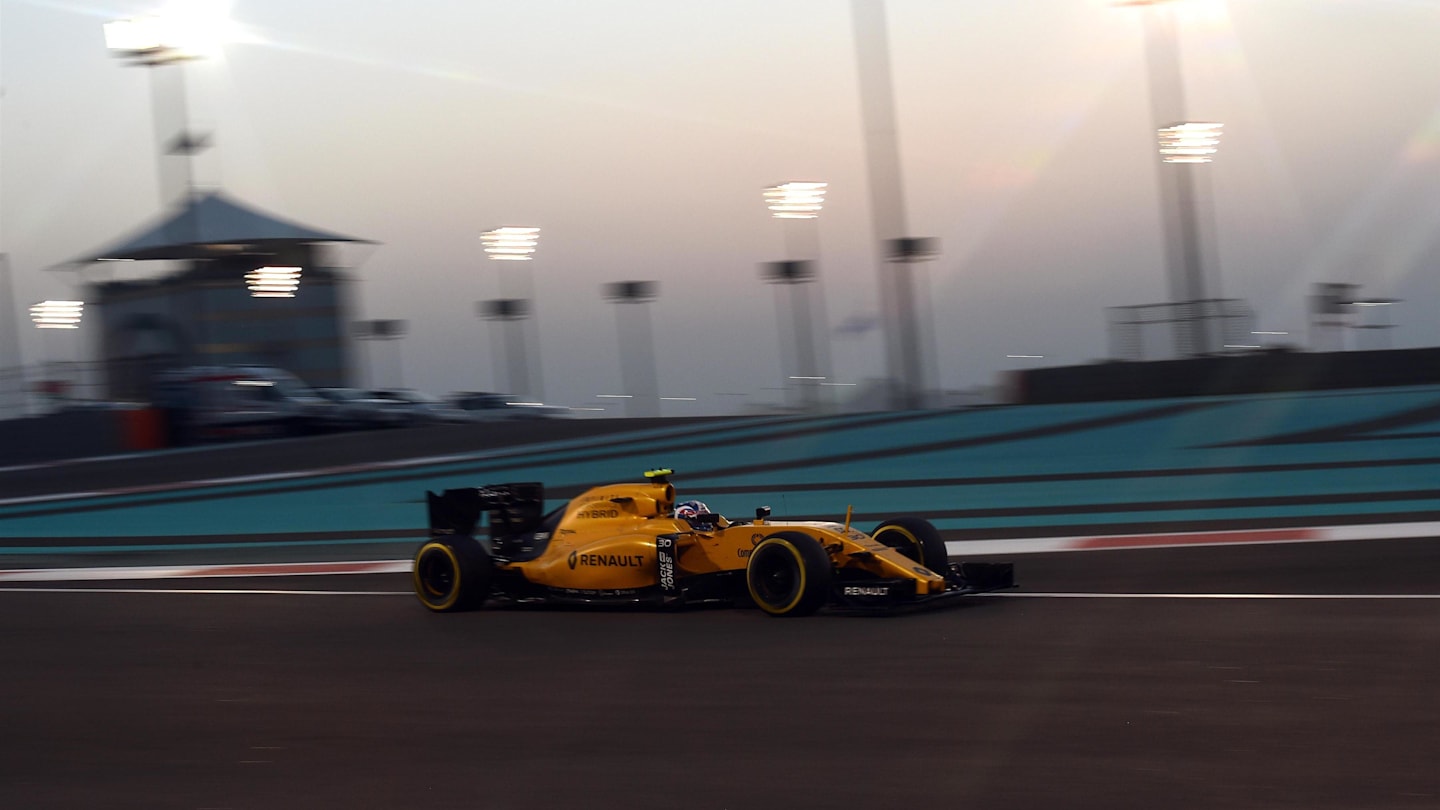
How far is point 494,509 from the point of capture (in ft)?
33.4

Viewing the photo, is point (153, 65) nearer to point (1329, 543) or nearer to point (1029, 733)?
point (1329, 543)

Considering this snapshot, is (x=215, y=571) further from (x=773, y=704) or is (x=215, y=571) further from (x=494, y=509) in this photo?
(x=773, y=704)

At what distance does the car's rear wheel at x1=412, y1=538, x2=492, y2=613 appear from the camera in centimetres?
974

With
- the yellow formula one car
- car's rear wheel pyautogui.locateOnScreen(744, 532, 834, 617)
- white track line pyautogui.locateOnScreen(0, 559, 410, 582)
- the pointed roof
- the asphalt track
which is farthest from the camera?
the pointed roof

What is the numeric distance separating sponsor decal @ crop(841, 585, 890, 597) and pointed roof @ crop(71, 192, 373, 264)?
142 ft

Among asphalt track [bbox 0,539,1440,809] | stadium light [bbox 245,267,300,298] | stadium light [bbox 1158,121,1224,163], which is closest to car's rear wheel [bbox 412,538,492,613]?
asphalt track [bbox 0,539,1440,809]

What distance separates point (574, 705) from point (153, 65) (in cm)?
2759

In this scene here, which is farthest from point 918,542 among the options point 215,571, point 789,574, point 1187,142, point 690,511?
point 1187,142

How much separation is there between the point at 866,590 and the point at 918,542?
0.66 meters

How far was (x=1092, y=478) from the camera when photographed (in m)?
15.1

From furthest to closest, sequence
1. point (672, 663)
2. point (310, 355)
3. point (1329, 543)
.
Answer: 1. point (310, 355)
2. point (1329, 543)
3. point (672, 663)

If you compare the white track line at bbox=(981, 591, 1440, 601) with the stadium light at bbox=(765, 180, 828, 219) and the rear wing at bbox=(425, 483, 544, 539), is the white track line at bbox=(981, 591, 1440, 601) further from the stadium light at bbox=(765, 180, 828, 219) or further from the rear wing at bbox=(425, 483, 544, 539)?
the stadium light at bbox=(765, 180, 828, 219)

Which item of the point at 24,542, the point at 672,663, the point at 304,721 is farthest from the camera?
the point at 24,542

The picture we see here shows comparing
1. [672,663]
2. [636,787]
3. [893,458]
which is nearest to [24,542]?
[893,458]
